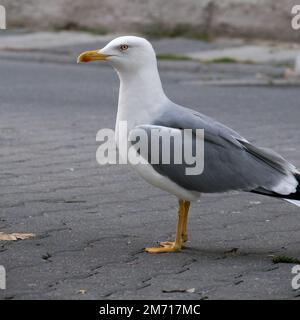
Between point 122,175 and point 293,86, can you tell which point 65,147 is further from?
point 293,86

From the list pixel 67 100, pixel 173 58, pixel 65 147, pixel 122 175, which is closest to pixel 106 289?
pixel 122 175

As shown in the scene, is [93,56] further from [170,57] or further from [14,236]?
[170,57]

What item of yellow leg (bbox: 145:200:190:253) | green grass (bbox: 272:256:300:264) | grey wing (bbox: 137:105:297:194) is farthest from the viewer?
yellow leg (bbox: 145:200:190:253)

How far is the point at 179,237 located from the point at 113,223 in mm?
718

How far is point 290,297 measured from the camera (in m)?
4.68

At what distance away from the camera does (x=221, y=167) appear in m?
5.48

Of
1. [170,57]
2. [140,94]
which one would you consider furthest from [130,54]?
[170,57]

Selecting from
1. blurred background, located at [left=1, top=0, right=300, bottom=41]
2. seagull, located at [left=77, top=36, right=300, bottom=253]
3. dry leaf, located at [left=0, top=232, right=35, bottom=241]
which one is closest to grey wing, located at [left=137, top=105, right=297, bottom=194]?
seagull, located at [left=77, top=36, right=300, bottom=253]

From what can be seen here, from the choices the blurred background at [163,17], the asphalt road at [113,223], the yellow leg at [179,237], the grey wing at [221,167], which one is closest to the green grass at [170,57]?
the blurred background at [163,17]

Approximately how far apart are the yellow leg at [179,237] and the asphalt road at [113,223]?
0.19ft

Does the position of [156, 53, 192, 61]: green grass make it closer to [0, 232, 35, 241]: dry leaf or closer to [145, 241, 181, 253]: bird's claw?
[0, 232, 35, 241]: dry leaf

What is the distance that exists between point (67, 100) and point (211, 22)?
6163 millimetres

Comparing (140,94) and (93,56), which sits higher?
(93,56)

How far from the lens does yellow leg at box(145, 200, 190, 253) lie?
5543 mm
